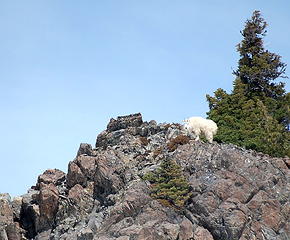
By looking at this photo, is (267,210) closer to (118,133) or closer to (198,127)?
(198,127)

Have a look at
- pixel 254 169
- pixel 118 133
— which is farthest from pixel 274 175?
pixel 118 133

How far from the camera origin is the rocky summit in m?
31.0

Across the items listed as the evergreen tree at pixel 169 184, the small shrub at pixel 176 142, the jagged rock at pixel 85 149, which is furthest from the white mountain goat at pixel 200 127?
the jagged rock at pixel 85 149

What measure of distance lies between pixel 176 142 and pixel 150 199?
22.7 feet

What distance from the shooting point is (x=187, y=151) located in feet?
118

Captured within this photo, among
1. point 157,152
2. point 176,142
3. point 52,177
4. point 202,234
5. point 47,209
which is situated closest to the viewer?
point 202,234

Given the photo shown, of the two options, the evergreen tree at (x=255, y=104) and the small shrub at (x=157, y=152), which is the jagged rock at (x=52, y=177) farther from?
the evergreen tree at (x=255, y=104)

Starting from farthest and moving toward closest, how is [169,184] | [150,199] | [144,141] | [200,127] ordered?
[144,141], [200,127], [169,184], [150,199]

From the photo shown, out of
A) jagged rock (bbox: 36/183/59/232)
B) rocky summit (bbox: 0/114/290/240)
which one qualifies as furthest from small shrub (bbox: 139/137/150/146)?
jagged rock (bbox: 36/183/59/232)

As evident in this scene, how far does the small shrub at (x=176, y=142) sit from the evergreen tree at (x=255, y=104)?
426cm

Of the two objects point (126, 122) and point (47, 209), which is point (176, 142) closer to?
point (126, 122)

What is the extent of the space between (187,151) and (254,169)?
436cm

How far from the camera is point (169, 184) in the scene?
109 ft

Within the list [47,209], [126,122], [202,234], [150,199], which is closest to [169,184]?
[150,199]
